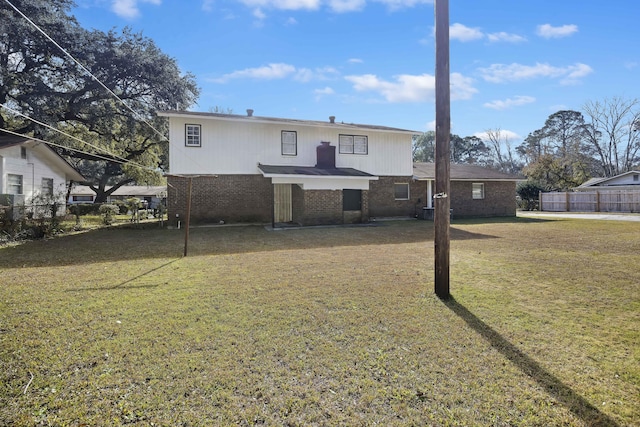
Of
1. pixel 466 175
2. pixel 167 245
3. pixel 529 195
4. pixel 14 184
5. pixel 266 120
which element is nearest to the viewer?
pixel 167 245

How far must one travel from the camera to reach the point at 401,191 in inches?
795

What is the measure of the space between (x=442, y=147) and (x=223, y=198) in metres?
13.3

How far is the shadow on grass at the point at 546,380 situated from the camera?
229 cm

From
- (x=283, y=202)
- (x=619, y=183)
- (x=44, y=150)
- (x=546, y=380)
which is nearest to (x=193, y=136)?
(x=283, y=202)

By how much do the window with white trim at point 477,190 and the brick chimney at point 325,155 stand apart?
1033 centimetres

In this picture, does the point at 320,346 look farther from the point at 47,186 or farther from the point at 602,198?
the point at 602,198

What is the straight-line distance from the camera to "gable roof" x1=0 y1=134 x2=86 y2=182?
1492 centimetres

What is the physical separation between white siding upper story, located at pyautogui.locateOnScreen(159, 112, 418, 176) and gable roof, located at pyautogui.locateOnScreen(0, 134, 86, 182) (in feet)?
18.4

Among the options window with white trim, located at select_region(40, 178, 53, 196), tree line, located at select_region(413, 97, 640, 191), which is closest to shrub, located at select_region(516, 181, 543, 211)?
tree line, located at select_region(413, 97, 640, 191)

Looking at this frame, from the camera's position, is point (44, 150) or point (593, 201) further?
point (593, 201)

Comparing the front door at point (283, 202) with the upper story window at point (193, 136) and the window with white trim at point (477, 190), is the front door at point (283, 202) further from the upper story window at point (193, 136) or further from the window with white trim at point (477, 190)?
the window with white trim at point (477, 190)

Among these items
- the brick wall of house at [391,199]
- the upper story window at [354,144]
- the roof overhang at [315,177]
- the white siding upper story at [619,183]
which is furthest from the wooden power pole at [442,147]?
the white siding upper story at [619,183]

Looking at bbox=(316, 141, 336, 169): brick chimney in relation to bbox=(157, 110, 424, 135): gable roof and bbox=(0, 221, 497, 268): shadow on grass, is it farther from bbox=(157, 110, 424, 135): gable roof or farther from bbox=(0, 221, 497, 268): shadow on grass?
bbox=(0, 221, 497, 268): shadow on grass

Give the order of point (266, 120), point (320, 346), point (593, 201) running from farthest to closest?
point (593, 201) < point (266, 120) < point (320, 346)
